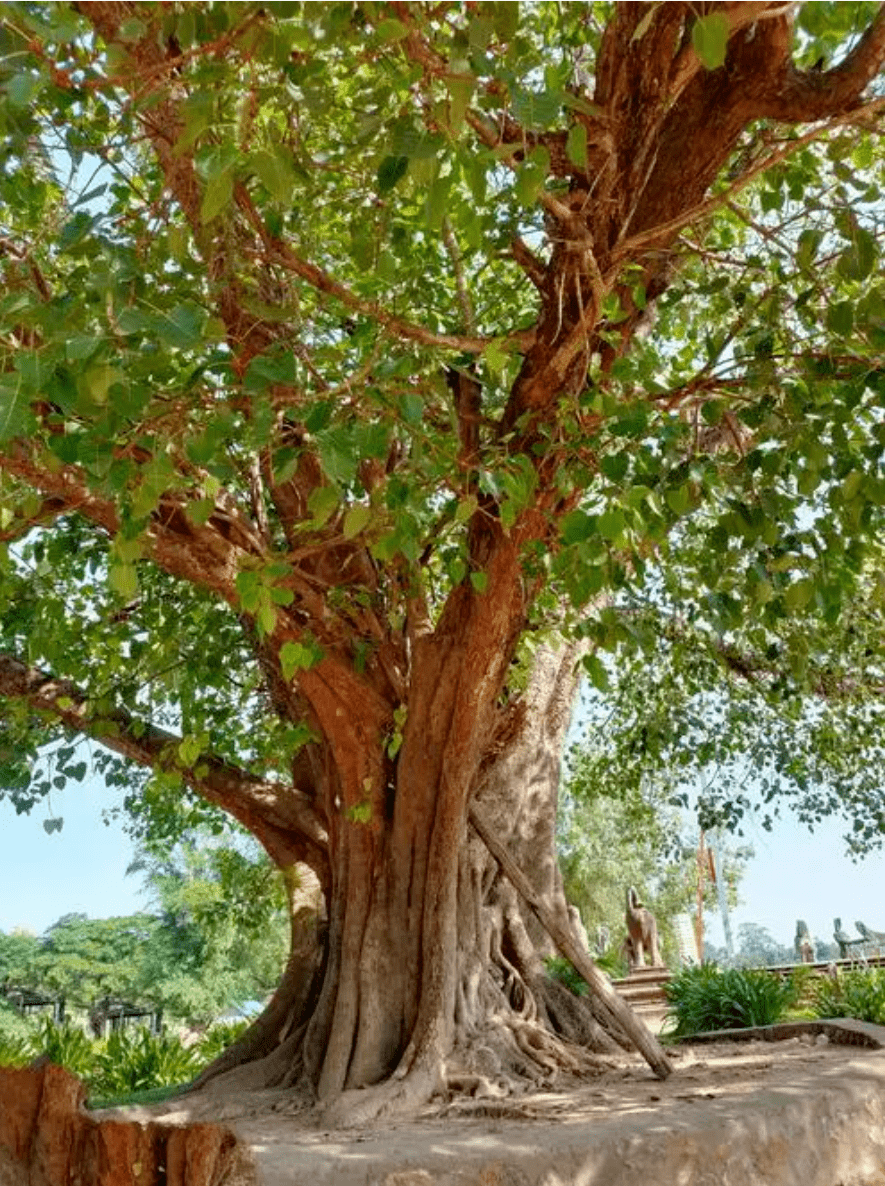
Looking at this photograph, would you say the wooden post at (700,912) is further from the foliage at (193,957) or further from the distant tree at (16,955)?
the distant tree at (16,955)

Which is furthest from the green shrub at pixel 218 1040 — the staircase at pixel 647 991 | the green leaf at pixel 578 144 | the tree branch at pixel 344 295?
the green leaf at pixel 578 144

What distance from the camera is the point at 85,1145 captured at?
3559mm

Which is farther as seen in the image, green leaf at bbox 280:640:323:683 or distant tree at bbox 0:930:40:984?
distant tree at bbox 0:930:40:984

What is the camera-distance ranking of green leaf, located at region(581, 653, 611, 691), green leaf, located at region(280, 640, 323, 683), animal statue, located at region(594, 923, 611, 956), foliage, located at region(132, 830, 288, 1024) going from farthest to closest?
foliage, located at region(132, 830, 288, 1024), animal statue, located at region(594, 923, 611, 956), green leaf, located at region(280, 640, 323, 683), green leaf, located at region(581, 653, 611, 691)

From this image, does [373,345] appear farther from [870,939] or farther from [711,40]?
[870,939]

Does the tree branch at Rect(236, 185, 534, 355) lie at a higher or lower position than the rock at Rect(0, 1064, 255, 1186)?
higher

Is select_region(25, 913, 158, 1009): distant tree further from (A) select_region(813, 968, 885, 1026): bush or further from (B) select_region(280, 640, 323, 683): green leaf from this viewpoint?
(B) select_region(280, 640, 323, 683): green leaf

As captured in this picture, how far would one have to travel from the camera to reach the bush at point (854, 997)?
1061cm

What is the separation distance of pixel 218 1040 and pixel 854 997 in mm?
6619

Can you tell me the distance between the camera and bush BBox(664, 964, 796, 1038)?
10.5m

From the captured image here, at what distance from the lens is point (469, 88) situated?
112 inches

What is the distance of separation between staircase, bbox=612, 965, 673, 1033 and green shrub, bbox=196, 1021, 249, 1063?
13.6 ft

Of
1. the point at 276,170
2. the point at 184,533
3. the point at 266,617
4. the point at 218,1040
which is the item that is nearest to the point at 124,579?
the point at 266,617

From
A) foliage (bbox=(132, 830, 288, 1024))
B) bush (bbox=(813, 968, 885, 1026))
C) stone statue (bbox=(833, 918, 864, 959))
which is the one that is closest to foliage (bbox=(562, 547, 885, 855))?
bush (bbox=(813, 968, 885, 1026))
